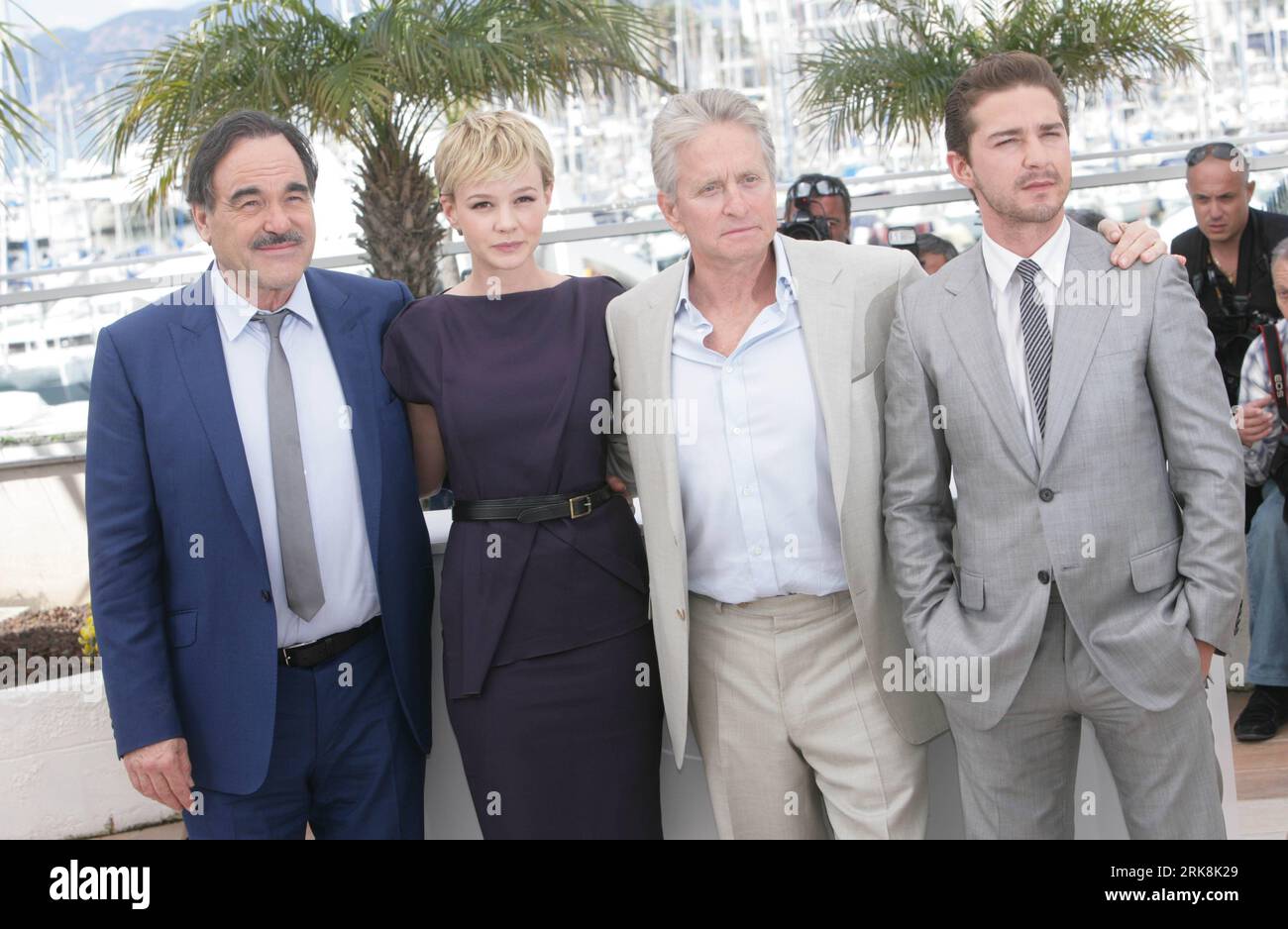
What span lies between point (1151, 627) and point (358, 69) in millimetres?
5318

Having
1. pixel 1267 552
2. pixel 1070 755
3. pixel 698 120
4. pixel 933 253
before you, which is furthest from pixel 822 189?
pixel 1070 755

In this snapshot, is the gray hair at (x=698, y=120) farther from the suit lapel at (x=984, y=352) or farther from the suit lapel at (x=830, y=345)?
the suit lapel at (x=984, y=352)

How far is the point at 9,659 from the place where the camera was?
4527 mm

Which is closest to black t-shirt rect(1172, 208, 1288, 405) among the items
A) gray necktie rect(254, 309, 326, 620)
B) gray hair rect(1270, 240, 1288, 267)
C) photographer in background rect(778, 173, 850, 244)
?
gray hair rect(1270, 240, 1288, 267)

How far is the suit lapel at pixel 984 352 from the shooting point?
217 cm

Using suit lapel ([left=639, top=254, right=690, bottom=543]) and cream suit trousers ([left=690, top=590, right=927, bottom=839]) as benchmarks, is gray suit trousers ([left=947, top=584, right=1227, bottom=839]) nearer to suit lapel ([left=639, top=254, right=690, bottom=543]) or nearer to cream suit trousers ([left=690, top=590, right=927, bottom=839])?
cream suit trousers ([left=690, top=590, right=927, bottom=839])

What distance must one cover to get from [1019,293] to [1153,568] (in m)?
0.55

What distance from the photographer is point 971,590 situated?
7.38ft

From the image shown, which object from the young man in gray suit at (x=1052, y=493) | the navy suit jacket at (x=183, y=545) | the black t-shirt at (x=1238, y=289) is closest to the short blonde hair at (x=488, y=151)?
the navy suit jacket at (x=183, y=545)

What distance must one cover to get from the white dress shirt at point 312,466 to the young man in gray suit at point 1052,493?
108 centimetres

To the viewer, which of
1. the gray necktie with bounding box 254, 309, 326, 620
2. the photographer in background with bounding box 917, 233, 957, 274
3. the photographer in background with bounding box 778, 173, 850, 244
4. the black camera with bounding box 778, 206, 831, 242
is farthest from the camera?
the photographer in background with bounding box 917, 233, 957, 274

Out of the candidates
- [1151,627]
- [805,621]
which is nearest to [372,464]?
[805,621]

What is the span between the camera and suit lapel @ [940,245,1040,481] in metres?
2.17

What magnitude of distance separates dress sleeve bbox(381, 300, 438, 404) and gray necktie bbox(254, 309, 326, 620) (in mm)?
225
